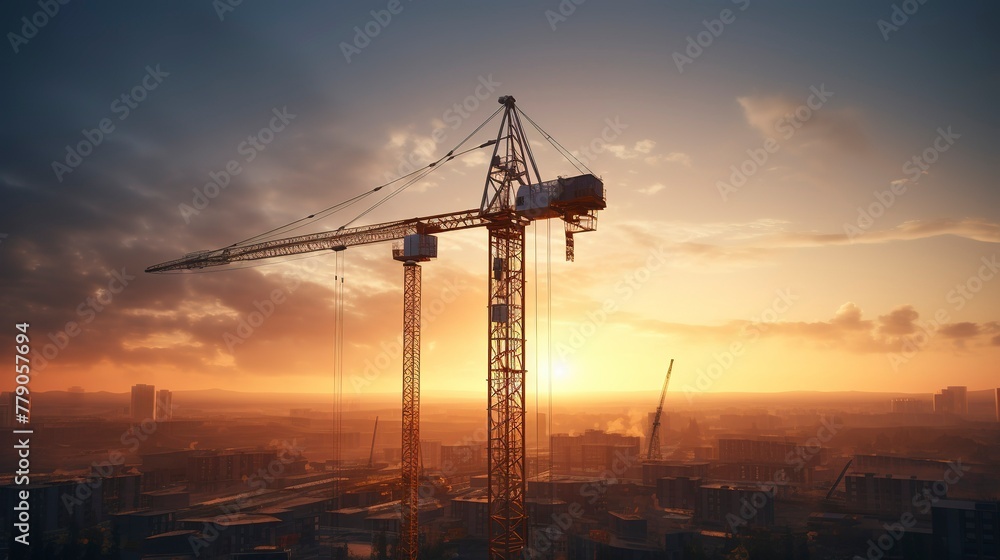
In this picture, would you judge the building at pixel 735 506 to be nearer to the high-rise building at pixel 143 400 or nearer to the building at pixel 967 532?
the building at pixel 967 532

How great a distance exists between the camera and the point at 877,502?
6512 centimetres

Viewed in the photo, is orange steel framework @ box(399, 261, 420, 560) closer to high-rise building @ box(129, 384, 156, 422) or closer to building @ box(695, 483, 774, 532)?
building @ box(695, 483, 774, 532)

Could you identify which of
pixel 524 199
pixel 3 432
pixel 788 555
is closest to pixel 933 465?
pixel 788 555

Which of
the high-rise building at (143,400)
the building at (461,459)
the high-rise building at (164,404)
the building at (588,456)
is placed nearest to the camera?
the building at (588,456)

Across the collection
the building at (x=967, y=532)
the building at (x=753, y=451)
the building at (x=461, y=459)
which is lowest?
the building at (x=461, y=459)

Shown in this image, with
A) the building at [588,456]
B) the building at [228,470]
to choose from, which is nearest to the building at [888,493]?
the building at [588,456]

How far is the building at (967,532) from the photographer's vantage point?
144 feet

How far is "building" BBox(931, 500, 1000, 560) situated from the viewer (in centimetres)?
4375

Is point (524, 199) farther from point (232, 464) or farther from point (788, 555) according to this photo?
point (232, 464)

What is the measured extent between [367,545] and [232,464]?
148ft

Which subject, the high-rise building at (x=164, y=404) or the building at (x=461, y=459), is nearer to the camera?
the building at (x=461, y=459)

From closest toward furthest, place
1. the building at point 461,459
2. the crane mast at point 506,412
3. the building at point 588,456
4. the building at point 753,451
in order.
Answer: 1. the crane mast at point 506,412
2. the building at point 588,456
3. the building at point 753,451
4. the building at point 461,459

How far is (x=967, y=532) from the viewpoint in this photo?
44.6 meters

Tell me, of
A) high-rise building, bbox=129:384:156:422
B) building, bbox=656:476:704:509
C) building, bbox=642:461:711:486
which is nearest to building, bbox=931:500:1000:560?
building, bbox=656:476:704:509
